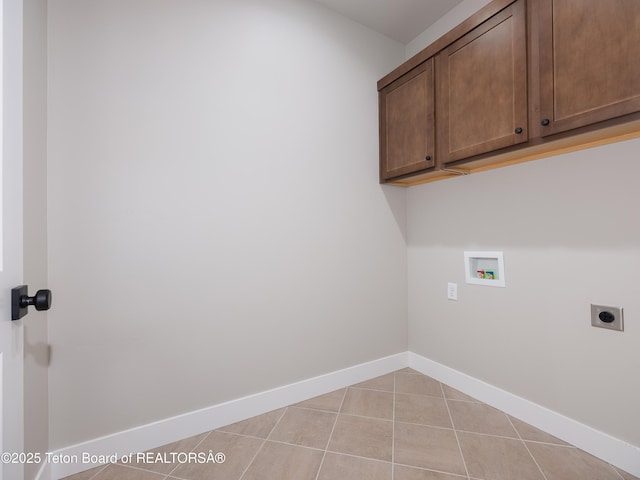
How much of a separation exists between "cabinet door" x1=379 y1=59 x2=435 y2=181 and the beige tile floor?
1.52 metres

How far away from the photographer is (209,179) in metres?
1.61

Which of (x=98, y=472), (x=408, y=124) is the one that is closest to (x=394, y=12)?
(x=408, y=124)

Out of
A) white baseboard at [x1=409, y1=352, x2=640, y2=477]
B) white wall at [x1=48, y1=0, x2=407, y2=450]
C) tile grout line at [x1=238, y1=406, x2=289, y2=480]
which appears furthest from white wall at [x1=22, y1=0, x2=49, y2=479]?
white baseboard at [x1=409, y1=352, x2=640, y2=477]

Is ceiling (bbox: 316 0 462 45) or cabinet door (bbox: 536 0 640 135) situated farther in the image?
ceiling (bbox: 316 0 462 45)

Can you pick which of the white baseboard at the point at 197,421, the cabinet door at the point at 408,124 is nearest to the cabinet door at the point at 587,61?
the cabinet door at the point at 408,124

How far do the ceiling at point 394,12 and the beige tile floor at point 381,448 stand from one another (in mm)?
2642

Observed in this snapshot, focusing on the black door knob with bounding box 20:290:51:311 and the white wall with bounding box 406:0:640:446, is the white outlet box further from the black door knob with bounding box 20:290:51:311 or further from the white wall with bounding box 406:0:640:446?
the black door knob with bounding box 20:290:51:311

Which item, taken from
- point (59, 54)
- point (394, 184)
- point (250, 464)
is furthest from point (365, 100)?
point (250, 464)

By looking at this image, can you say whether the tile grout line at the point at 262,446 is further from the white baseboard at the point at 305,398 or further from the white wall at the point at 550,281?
the white wall at the point at 550,281

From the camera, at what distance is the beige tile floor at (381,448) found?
1273mm

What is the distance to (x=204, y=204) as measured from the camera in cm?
160

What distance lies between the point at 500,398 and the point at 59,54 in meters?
2.90

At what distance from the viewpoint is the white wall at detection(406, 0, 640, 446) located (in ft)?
4.24

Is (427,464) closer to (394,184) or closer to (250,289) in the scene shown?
(250,289)
